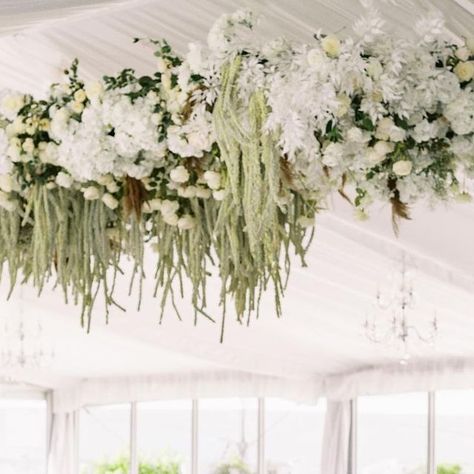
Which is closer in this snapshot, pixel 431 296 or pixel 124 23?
pixel 124 23

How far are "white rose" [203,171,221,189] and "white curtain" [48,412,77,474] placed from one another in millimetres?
11911

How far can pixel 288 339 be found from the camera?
10734 mm

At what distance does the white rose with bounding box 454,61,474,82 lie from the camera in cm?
301

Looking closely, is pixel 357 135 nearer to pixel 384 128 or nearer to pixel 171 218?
pixel 384 128

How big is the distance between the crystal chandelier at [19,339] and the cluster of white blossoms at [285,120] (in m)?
6.53

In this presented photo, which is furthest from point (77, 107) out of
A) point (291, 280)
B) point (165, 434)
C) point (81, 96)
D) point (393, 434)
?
point (165, 434)

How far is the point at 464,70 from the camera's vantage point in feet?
9.89

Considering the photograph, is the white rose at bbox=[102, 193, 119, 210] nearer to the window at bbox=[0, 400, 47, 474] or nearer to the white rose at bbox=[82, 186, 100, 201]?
the white rose at bbox=[82, 186, 100, 201]

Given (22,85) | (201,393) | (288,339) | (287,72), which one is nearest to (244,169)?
(287,72)

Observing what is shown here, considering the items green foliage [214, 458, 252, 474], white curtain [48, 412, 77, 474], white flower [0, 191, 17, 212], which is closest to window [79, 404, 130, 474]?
white curtain [48, 412, 77, 474]

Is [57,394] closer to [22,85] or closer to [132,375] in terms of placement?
[132,375]

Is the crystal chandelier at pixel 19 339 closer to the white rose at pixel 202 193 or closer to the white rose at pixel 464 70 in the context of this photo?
the white rose at pixel 202 193

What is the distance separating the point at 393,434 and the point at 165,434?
3.56 meters

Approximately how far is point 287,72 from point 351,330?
691 cm
